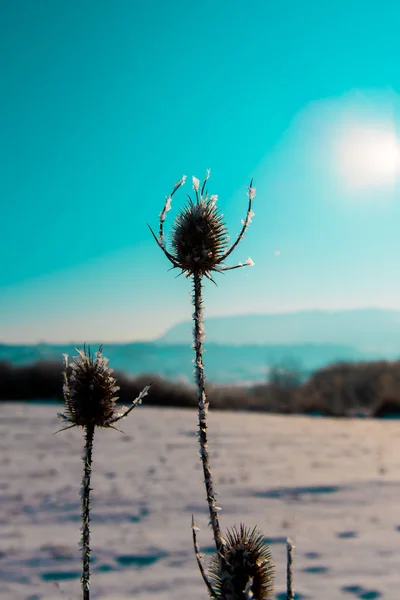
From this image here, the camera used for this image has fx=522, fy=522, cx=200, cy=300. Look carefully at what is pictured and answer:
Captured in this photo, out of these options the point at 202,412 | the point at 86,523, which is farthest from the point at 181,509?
the point at 202,412

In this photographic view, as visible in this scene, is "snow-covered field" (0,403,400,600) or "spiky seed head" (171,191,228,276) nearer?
"spiky seed head" (171,191,228,276)

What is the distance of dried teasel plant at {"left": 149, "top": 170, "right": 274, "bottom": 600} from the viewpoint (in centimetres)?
137

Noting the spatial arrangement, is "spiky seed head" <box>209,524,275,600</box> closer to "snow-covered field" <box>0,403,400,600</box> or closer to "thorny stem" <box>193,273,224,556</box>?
"thorny stem" <box>193,273,224,556</box>

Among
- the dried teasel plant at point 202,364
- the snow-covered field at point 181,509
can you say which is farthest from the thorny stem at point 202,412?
the snow-covered field at point 181,509

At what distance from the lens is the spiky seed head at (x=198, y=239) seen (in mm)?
1674

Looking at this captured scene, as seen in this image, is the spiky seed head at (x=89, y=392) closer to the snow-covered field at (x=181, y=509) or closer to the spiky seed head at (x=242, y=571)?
the spiky seed head at (x=242, y=571)

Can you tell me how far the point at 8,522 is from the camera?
26.0 ft

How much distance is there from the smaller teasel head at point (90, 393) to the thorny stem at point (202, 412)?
0.76 ft

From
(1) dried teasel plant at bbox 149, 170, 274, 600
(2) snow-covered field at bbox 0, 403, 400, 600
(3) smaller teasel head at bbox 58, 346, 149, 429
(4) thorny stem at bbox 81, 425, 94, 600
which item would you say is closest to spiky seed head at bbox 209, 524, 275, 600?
(1) dried teasel plant at bbox 149, 170, 274, 600

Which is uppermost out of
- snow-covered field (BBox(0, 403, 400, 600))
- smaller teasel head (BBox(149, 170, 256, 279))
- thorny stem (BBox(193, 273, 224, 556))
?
smaller teasel head (BBox(149, 170, 256, 279))

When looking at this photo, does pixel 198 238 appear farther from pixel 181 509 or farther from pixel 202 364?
pixel 181 509

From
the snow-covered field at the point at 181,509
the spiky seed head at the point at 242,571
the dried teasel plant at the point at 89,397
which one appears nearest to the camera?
the spiky seed head at the point at 242,571

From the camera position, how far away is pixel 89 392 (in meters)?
1.70

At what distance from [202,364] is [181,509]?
27.0 ft
